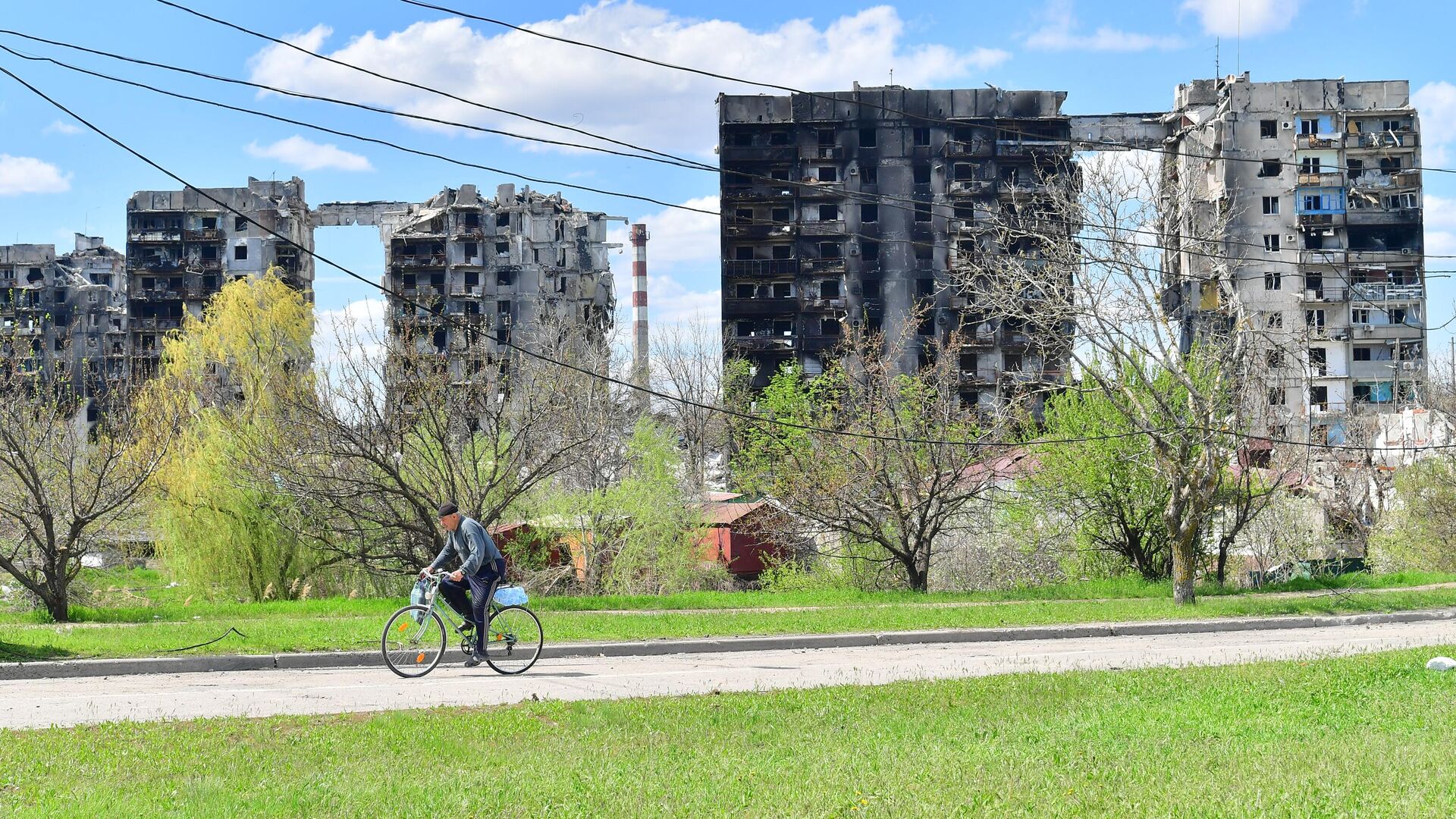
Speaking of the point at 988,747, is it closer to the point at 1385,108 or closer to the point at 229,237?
the point at 1385,108

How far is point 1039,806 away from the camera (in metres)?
7.17

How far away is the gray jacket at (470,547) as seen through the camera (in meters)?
14.3

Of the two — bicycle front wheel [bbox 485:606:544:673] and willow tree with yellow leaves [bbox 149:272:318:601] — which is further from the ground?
willow tree with yellow leaves [bbox 149:272:318:601]

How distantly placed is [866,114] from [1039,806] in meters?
92.6

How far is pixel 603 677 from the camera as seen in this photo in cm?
1455

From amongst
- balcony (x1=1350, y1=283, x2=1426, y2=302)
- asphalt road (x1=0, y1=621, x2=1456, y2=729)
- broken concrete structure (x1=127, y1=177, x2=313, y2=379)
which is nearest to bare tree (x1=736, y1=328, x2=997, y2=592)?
asphalt road (x1=0, y1=621, x2=1456, y2=729)

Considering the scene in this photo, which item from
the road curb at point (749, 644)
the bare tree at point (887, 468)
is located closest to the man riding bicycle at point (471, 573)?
the road curb at point (749, 644)

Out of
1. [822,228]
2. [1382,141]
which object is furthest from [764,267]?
[1382,141]

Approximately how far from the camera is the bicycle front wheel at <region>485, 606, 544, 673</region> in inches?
584

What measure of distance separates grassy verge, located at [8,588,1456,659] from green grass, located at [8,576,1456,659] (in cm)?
2

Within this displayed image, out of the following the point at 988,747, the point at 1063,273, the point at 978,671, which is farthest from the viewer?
the point at 1063,273

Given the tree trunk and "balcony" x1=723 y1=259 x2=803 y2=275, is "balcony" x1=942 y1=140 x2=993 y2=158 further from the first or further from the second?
the tree trunk

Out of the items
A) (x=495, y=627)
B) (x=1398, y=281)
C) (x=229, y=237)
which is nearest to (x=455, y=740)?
(x=495, y=627)

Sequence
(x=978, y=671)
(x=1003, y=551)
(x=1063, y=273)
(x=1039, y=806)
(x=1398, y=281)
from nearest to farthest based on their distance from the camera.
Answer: (x=1039, y=806)
(x=978, y=671)
(x=1063, y=273)
(x=1003, y=551)
(x=1398, y=281)
